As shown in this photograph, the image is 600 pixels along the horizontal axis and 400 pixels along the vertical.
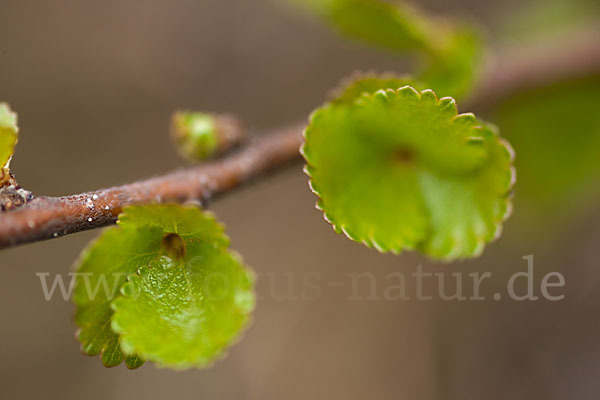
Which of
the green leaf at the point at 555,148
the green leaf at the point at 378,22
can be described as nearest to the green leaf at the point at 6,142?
the green leaf at the point at 378,22

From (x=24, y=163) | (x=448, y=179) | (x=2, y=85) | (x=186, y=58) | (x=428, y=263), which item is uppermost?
(x=186, y=58)

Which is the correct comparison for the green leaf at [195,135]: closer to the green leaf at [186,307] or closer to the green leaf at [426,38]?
the green leaf at [186,307]

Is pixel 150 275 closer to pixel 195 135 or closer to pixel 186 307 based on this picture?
pixel 186 307

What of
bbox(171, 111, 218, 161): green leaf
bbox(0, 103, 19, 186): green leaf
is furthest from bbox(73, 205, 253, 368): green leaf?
bbox(171, 111, 218, 161): green leaf

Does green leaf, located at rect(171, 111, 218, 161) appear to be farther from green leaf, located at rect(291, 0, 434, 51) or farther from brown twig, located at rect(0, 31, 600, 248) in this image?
green leaf, located at rect(291, 0, 434, 51)

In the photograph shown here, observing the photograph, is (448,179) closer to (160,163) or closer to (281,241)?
(281,241)

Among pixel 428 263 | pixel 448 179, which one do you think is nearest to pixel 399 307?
pixel 428 263
